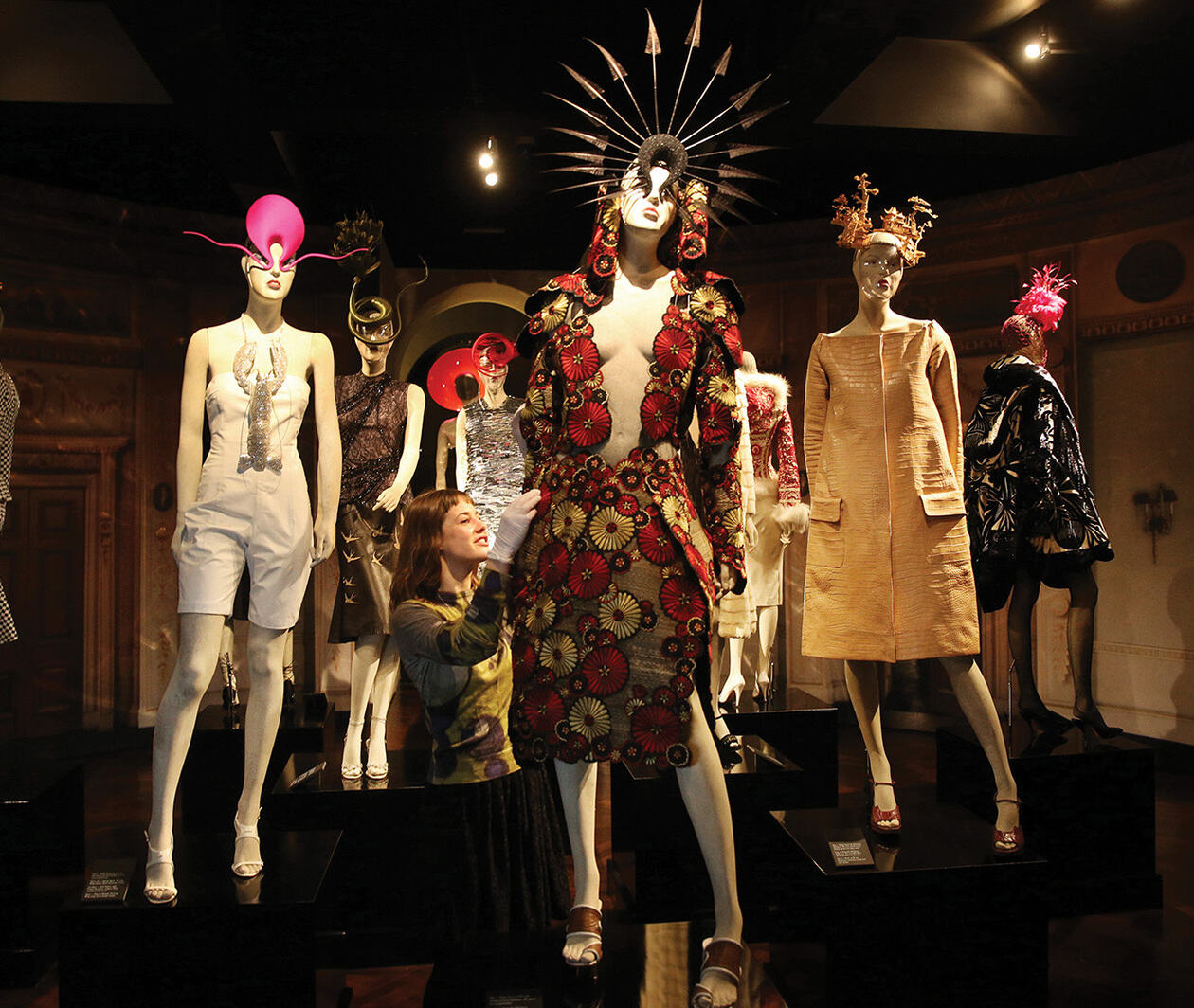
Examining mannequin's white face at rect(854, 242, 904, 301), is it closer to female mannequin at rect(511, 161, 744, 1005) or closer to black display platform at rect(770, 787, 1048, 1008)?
female mannequin at rect(511, 161, 744, 1005)

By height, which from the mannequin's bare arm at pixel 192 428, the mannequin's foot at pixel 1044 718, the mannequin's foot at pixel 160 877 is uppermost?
the mannequin's bare arm at pixel 192 428

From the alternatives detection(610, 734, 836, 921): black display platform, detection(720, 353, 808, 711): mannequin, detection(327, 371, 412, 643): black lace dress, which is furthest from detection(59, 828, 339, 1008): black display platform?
detection(720, 353, 808, 711): mannequin

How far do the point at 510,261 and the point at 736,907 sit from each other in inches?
242

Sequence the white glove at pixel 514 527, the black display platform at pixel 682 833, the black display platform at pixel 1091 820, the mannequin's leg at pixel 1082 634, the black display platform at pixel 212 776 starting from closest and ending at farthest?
1. the white glove at pixel 514 527
2. the black display platform at pixel 682 833
3. the black display platform at pixel 1091 820
4. the mannequin's leg at pixel 1082 634
5. the black display platform at pixel 212 776

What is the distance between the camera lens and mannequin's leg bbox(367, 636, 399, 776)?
14.7 feet

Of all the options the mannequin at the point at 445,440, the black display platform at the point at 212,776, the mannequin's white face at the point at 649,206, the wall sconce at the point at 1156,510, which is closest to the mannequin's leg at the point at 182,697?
the black display platform at the point at 212,776

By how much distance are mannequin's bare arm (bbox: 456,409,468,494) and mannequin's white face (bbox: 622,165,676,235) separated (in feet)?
9.00

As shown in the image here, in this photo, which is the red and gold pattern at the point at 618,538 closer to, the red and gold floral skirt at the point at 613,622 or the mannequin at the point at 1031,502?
the red and gold floral skirt at the point at 613,622

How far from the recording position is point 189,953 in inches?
115

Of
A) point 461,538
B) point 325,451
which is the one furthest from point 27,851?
point 461,538

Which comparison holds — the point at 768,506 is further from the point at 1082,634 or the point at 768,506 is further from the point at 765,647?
the point at 1082,634

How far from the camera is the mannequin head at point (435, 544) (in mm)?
3494

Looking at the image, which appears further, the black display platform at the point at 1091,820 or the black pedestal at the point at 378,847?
the black display platform at the point at 1091,820

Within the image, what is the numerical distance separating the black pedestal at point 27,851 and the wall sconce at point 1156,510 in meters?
6.15
